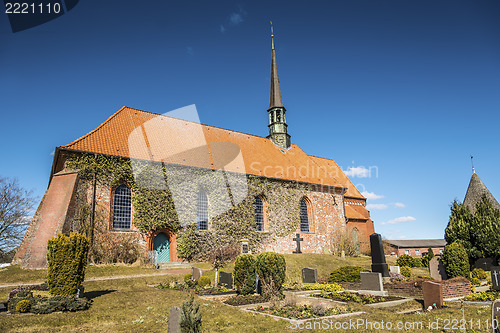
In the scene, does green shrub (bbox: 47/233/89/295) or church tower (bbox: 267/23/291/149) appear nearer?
green shrub (bbox: 47/233/89/295)

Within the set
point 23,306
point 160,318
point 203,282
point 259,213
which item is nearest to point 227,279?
point 203,282

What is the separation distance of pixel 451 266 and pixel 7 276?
59.5ft

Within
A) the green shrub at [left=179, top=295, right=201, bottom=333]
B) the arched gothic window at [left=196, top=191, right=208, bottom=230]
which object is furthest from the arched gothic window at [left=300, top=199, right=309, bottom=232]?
the green shrub at [left=179, top=295, right=201, bottom=333]

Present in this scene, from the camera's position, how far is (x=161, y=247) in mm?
19500

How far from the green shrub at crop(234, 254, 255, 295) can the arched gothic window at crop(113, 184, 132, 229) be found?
9202 mm

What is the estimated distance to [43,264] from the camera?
571 inches

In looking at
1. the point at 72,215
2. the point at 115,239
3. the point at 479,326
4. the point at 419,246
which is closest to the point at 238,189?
the point at 115,239

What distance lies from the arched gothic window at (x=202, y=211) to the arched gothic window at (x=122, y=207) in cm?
424

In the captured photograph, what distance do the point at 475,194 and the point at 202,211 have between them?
58.9ft

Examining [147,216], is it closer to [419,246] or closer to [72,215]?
[72,215]

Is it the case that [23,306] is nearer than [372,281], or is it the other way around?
[23,306]

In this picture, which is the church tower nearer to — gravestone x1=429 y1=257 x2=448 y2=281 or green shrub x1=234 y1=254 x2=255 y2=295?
gravestone x1=429 y1=257 x2=448 y2=281

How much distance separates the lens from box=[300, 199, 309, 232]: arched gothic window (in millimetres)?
26312

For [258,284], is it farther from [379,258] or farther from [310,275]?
[379,258]
